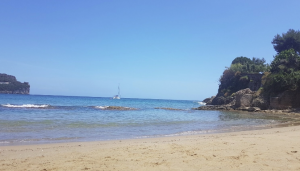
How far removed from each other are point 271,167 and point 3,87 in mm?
139979

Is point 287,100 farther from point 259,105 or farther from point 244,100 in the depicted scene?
point 244,100

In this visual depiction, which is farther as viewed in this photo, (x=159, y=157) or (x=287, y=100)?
(x=287, y=100)

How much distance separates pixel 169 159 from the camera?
6.18 m

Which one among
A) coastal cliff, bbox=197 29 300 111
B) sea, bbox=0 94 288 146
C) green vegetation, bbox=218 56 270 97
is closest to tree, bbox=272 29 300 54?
coastal cliff, bbox=197 29 300 111

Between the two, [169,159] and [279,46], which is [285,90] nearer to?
[279,46]

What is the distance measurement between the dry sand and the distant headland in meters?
134

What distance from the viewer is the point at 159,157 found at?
21.1ft

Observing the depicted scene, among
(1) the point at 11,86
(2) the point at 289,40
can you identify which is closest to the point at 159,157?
(2) the point at 289,40

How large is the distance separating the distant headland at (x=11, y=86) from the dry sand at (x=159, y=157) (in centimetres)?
13445

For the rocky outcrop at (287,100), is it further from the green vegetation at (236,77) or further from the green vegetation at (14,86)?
the green vegetation at (14,86)

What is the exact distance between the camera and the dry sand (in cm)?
556

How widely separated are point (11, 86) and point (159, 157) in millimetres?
140420

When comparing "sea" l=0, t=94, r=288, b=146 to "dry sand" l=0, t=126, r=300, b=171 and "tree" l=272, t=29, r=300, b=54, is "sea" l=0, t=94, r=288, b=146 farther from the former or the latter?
"tree" l=272, t=29, r=300, b=54

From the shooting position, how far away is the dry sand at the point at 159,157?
5.56m
